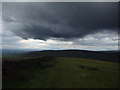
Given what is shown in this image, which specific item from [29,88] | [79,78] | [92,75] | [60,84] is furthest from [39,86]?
[92,75]

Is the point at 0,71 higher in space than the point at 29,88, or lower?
higher

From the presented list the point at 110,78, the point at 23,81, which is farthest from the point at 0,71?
the point at 110,78

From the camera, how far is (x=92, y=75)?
13.5 meters

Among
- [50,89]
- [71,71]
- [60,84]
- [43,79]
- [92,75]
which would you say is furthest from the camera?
[71,71]

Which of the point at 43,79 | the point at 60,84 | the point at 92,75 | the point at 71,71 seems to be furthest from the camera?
the point at 71,71

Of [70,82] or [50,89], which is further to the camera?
[70,82]

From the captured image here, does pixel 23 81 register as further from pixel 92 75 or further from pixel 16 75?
pixel 92 75

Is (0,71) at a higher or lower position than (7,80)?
higher

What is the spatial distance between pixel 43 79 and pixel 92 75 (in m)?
6.82

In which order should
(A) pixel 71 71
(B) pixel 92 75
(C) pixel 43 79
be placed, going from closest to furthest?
(C) pixel 43 79 < (B) pixel 92 75 < (A) pixel 71 71

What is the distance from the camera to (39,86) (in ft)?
34.3

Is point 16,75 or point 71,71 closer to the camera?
point 16,75

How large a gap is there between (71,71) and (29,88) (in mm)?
6788

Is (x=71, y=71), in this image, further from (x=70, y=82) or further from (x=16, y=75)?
(x=16, y=75)
